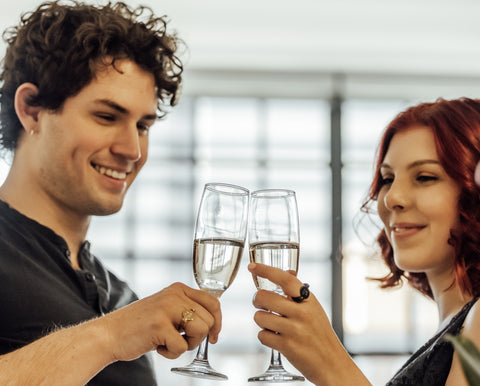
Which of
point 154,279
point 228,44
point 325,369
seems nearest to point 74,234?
point 325,369

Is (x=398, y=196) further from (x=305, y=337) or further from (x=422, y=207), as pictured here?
(x=305, y=337)

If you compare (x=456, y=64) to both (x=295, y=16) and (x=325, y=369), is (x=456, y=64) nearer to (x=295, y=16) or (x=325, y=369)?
(x=295, y=16)

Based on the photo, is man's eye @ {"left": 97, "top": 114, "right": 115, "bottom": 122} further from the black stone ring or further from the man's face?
the black stone ring

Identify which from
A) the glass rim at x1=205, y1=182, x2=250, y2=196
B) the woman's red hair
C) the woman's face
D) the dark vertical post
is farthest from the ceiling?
the glass rim at x1=205, y1=182, x2=250, y2=196

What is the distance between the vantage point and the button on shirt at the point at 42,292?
1370 mm

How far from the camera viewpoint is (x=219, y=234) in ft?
3.72

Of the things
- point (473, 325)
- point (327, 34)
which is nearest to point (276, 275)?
point (473, 325)

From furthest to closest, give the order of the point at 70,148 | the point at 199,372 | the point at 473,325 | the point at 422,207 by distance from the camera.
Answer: the point at 70,148 < the point at 422,207 < the point at 473,325 < the point at 199,372

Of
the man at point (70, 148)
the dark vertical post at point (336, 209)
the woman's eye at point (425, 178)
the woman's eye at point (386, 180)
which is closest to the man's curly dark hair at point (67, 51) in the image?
the man at point (70, 148)

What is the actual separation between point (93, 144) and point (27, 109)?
24 cm

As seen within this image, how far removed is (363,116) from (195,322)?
7596mm

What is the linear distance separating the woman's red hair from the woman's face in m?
0.02

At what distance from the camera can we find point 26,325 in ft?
4.50

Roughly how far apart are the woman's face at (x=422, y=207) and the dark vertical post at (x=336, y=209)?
20.3ft
